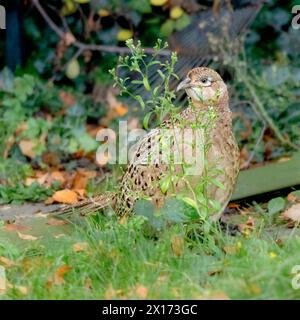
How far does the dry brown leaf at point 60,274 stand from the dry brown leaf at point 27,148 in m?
2.65

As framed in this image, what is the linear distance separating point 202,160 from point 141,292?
851mm

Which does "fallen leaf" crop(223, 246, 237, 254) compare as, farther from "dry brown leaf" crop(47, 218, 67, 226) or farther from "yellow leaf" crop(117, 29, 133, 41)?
"yellow leaf" crop(117, 29, 133, 41)

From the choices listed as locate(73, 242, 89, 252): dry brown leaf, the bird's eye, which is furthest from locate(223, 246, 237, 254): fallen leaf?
the bird's eye

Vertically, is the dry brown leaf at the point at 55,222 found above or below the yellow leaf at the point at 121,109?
below

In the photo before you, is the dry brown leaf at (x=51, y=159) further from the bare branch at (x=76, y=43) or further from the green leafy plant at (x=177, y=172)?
the green leafy plant at (x=177, y=172)

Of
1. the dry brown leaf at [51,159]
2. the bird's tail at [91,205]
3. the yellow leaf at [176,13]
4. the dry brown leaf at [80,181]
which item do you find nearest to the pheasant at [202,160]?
the bird's tail at [91,205]

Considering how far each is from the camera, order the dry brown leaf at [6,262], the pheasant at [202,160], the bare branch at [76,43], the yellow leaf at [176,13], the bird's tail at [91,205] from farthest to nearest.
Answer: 1. the bare branch at [76,43]
2. the yellow leaf at [176,13]
3. the bird's tail at [91,205]
4. the pheasant at [202,160]
5. the dry brown leaf at [6,262]

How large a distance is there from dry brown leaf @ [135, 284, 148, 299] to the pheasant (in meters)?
0.66

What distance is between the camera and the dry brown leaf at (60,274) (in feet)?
13.7

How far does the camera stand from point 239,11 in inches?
282

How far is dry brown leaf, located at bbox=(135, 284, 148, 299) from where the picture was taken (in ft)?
13.1

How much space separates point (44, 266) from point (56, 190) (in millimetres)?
1947

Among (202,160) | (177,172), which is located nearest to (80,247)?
(177,172)

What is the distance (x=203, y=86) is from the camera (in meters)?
4.95
